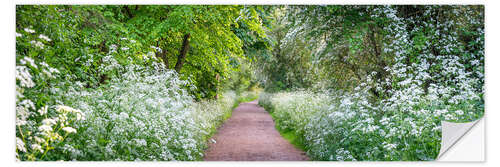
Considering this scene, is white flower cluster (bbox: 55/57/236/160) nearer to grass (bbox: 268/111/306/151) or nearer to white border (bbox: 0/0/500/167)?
white border (bbox: 0/0/500/167)

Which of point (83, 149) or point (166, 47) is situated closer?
point (83, 149)

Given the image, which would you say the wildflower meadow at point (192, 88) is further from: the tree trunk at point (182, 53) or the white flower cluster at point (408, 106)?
the tree trunk at point (182, 53)

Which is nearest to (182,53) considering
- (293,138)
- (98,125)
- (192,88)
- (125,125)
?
(192,88)

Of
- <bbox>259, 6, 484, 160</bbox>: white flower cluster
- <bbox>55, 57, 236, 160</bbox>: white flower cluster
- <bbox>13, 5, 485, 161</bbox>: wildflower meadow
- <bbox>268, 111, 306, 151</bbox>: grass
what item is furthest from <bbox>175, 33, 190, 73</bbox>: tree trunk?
<bbox>259, 6, 484, 160</bbox>: white flower cluster

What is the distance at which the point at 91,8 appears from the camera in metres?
4.13

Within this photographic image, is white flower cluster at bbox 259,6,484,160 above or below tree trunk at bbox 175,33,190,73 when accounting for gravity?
below

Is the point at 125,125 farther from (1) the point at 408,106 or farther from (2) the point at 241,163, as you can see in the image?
(1) the point at 408,106

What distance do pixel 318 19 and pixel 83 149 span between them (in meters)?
4.46

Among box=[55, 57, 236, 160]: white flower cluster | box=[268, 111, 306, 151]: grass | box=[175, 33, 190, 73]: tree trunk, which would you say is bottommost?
box=[268, 111, 306, 151]: grass

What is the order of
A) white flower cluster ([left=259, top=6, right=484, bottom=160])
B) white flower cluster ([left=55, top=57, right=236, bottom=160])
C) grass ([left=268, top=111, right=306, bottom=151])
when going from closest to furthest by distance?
white flower cluster ([left=55, top=57, right=236, bottom=160]) → white flower cluster ([left=259, top=6, right=484, bottom=160]) → grass ([left=268, top=111, right=306, bottom=151])

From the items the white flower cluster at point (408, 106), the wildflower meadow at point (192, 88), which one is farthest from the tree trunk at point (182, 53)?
the white flower cluster at point (408, 106)

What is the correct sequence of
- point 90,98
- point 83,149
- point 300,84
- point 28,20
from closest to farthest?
point 83,149, point 28,20, point 90,98, point 300,84
